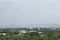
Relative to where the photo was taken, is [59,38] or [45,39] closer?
[45,39]

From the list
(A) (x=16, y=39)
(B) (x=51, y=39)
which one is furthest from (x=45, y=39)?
(A) (x=16, y=39)

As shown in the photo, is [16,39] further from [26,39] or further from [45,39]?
[45,39]

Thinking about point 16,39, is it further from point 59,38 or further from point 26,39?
point 59,38

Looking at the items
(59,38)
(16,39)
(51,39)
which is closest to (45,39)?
(51,39)

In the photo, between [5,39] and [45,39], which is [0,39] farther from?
[45,39]

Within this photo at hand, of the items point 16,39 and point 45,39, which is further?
point 16,39

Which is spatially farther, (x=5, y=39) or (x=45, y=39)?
(x=5, y=39)

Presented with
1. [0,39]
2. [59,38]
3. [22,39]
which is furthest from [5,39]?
[59,38]
